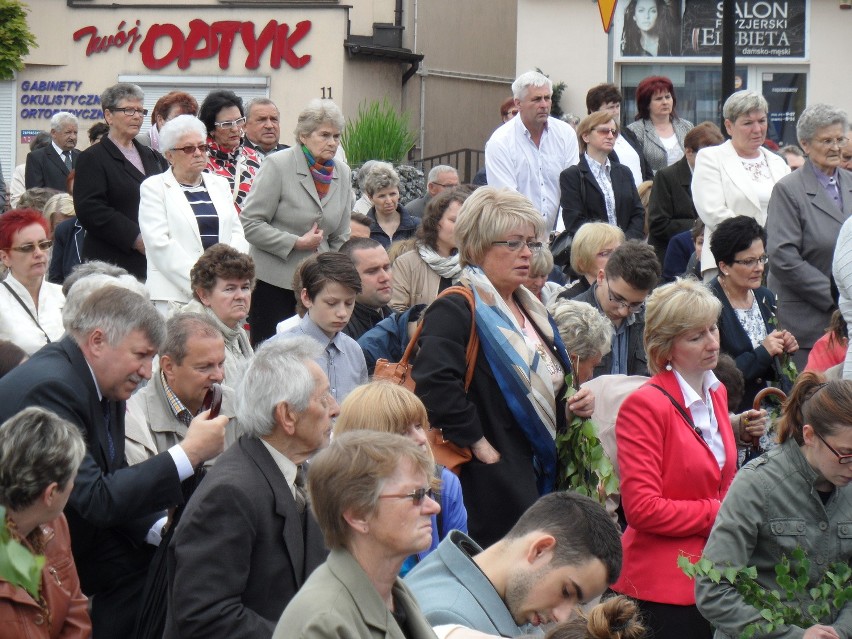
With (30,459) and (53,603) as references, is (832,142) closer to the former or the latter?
(53,603)

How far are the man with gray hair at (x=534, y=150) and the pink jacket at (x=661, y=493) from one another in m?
4.66

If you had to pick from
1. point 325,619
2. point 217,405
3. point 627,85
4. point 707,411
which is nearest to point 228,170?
point 217,405

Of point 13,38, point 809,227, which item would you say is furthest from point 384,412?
point 13,38

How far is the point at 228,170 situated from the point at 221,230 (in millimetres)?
1321

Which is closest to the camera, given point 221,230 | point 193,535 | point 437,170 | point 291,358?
point 193,535

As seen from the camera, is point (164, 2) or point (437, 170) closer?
point (437, 170)

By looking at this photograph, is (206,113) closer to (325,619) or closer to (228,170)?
(228,170)

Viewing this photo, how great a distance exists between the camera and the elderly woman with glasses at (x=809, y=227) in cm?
867

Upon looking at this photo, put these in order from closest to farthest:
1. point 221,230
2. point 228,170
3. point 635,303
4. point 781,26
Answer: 1. point 635,303
2. point 221,230
3. point 228,170
4. point 781,26

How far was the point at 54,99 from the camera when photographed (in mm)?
24938

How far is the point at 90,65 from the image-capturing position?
24734 mm

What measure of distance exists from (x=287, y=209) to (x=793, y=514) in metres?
4.82

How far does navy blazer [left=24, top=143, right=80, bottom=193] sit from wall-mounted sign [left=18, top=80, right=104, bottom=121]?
9174 millimetres

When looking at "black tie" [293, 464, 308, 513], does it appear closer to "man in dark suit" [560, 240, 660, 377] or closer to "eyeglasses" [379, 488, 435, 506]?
"eyeglasses" [379, 488, 435, 506]
